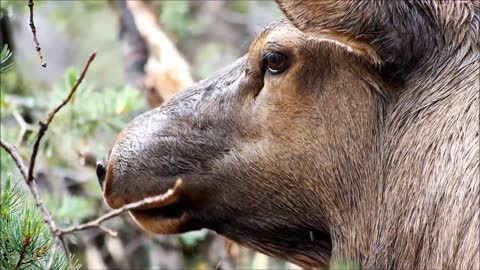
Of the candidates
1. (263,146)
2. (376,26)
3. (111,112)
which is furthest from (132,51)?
(376,26)

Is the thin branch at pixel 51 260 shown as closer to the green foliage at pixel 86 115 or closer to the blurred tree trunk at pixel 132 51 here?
the green foliage at pixel 86 115

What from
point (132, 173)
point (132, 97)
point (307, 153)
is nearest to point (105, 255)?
point (132, 97)

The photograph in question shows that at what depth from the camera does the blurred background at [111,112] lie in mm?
4766

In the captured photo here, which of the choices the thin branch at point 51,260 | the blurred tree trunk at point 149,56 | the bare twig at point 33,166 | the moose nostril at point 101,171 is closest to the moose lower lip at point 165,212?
the moose nostril at point 101,171

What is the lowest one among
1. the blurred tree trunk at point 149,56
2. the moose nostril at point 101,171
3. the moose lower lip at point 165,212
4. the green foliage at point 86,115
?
the moose lower lip at point 165,212

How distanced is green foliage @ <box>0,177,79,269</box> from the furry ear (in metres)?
0.91

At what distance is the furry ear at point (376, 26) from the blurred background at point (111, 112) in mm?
1091

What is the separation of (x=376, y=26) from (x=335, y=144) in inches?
16.3

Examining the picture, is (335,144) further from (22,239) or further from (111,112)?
(111,112)

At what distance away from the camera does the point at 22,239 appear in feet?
8.78

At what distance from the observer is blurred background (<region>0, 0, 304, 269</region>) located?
477cm

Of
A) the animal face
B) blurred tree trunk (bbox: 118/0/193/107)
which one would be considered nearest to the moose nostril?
the animal face

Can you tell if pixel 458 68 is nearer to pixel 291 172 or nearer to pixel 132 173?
pixel 291 172

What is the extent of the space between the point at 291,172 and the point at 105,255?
2561 millimetres
